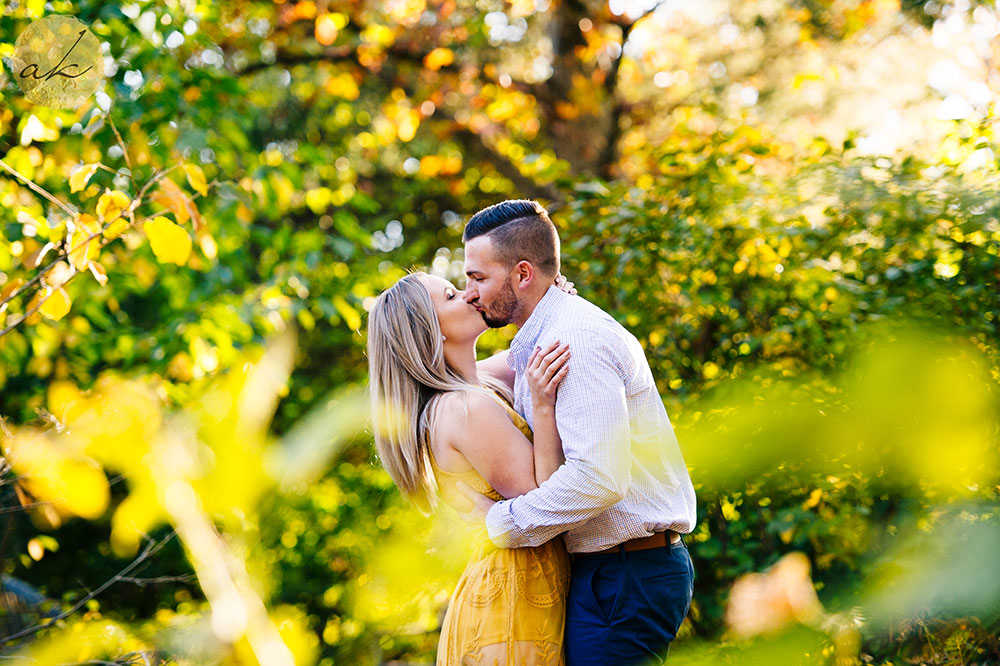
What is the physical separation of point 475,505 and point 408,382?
403 mm

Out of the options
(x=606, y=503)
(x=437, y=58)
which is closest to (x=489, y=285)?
(x=606, y=503)

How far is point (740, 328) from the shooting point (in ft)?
12.3

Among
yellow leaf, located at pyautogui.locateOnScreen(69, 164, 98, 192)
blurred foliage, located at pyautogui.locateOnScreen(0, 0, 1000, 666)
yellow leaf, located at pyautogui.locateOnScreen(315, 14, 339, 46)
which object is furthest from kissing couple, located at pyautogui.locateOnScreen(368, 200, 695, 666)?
yellow leaf, located at pyautogui.locateOnScreen(315, 14, 339, 46)

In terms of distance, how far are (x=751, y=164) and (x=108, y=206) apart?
113 inches

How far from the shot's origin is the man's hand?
2.20 meters

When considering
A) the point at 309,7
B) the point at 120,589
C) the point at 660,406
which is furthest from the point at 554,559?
the point at 309,7

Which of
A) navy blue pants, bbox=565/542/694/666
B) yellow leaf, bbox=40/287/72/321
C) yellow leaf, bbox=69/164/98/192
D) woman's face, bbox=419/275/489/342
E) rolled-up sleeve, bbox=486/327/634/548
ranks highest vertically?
yellow leaf, bbox=69/164/98/192

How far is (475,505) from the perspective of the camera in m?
2.22

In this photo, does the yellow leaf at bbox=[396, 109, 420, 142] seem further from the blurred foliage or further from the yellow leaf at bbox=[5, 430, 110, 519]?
the yellow leaf at bbox=[5, 430, 110, 519]

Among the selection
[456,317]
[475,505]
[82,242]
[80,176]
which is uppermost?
[80,176]

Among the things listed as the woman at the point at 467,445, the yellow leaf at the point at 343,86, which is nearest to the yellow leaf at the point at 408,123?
the yellow leaf at the point at 343,86

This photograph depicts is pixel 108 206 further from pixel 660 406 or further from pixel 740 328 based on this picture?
pixel 740 328

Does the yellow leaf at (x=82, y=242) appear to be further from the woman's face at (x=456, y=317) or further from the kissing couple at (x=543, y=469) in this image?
the woman's face at (x=456, y=317)

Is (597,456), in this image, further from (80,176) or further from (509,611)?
(80,176)
